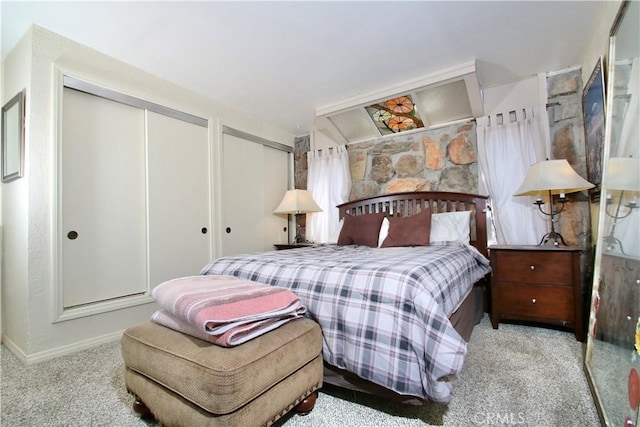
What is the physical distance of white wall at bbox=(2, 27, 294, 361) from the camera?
1.99m

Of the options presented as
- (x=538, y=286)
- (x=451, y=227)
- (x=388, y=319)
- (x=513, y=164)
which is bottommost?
(x=538, y=286)

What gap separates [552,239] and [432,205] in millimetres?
1047

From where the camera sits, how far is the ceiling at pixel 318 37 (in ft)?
6.25

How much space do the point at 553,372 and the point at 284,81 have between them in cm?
299

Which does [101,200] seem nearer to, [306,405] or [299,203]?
[299,203]

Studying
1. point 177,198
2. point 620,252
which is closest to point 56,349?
point 177,198

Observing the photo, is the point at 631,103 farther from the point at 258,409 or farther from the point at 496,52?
→ the point at 258,409

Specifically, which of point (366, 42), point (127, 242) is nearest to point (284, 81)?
point (366, 42)

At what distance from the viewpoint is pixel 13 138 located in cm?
217

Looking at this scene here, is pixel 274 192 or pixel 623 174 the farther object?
pixel 274 192

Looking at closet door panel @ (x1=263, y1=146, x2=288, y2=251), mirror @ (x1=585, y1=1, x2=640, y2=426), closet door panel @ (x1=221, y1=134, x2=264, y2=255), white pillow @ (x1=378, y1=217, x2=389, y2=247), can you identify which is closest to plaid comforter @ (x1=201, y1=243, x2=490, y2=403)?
mirror @ (x1=585, y1=1, x2=640, y2=426)

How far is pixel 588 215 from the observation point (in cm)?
246

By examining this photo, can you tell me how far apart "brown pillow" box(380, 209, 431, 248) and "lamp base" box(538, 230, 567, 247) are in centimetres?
99

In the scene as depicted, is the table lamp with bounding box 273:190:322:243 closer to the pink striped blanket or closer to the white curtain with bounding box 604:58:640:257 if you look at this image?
the pink striped blanket
